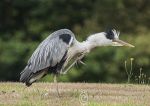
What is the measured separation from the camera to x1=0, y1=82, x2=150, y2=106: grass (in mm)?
13078

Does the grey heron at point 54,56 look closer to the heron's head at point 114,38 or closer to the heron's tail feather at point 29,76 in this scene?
the heron's tail feather at point 29,76

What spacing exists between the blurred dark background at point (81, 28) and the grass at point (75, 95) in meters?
14.2

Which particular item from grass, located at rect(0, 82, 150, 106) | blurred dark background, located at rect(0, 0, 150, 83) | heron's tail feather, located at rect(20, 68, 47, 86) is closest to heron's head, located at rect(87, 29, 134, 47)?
grass, located at rect(0, 82, 150, 106)

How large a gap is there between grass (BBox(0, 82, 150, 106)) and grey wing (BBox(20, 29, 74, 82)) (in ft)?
1.65

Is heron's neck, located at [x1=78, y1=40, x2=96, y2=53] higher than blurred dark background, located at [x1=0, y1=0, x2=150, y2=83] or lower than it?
lower

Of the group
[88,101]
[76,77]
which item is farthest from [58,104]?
[76,77]

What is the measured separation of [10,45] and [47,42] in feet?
63.3

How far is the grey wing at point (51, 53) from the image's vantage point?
45.1 feet

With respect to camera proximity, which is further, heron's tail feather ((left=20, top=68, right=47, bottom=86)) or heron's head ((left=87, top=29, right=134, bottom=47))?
heron's head ((left=87, top=29, right=134, bottom=47))

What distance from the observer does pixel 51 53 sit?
45.3ft

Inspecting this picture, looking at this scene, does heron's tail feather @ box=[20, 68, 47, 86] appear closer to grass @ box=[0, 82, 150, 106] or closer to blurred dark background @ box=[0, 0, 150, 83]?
grass @ box=[0, 82, 150, 106]

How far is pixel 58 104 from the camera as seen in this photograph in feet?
42.3

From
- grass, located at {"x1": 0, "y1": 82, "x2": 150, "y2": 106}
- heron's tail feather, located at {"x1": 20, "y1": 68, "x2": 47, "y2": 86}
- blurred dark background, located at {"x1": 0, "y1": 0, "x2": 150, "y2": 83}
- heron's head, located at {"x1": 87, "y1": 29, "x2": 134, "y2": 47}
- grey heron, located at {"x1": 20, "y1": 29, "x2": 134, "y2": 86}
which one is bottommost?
grass, located at {"x1": 0, "y1": 82, "x2": 150, "y2": 106}

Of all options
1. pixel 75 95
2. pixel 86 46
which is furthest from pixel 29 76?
pixel 86 46
